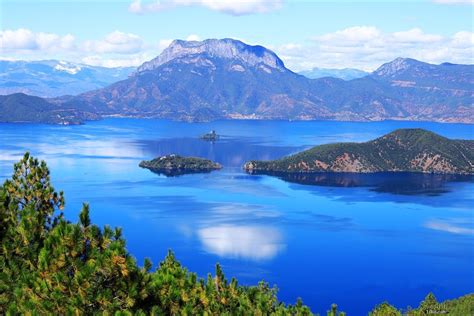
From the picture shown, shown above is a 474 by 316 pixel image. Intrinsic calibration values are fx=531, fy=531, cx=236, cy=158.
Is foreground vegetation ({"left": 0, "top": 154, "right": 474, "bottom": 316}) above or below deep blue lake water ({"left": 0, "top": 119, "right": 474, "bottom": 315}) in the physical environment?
above

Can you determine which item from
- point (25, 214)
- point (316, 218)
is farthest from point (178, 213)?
point (25, 214)

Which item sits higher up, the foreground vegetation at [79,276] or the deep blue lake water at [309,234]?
the foreground vegetation at [79,276]

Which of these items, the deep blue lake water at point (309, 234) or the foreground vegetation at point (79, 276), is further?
the deep blue lake water at point (309, 234)

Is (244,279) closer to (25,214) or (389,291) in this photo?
(389,291)

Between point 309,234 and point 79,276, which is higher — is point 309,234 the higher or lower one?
the lower one

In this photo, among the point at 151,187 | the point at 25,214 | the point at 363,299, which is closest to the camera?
the point at 25,214

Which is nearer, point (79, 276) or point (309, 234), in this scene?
point (79, 276)

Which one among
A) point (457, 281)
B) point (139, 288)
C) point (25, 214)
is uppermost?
point (25, 214)

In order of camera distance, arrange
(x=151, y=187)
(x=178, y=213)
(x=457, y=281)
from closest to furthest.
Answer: (x=457, y=281) < (x=178, y=213) < (x=151, y=187)
